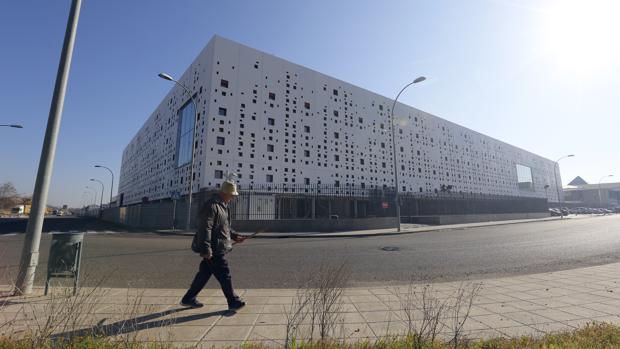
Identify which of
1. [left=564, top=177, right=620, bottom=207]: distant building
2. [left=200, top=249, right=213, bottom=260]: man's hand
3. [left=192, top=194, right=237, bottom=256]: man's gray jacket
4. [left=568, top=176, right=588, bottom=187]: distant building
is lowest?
[left=200, top=249, right=213, bottom=260]: man's hand

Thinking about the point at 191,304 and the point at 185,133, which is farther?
the point at 185,133

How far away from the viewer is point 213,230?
4.07 metres

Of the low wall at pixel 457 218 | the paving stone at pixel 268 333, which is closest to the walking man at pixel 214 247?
the paving stone at pixel 268 333

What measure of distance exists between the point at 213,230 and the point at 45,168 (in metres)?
3.54

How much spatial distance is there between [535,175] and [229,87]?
97657 mm

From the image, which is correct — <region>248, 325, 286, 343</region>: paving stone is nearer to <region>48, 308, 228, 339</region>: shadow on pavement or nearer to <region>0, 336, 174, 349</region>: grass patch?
<region>48, 308, 228, 339</region>: shadow on pavement

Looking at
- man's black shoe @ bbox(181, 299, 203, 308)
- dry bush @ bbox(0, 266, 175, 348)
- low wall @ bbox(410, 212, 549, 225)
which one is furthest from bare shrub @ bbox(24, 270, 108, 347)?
low wall @ bbox(410, 212, 549, 225)

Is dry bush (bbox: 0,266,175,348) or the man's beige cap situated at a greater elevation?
the man's beige cap

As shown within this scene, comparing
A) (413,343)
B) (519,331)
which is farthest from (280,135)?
(413,343)

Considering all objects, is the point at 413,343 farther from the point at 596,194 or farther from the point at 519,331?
the point at 596,194

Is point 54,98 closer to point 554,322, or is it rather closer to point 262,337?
point 262,337

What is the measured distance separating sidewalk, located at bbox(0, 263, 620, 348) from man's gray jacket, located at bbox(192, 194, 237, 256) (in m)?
0.90

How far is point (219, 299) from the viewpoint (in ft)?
15.3

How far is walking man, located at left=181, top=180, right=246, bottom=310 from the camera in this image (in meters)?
3.90
